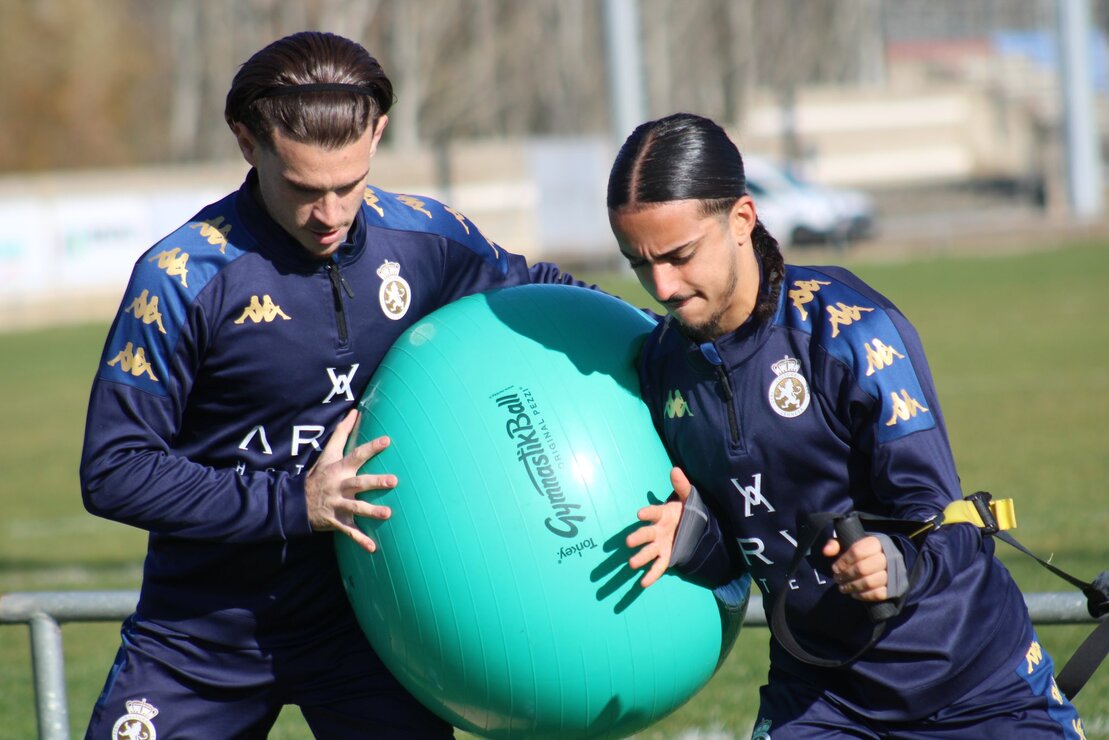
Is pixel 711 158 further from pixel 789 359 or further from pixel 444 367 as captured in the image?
pixel 444 367

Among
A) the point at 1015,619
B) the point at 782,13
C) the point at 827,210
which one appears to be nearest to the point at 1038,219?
the point at 827,210

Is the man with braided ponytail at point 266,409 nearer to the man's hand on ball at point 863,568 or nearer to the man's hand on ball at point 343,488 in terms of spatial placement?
the man's hand on ball at point 343,488

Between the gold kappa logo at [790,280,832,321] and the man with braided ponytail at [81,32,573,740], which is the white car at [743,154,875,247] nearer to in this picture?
the man with braided ponytail at [81,32,573,740]

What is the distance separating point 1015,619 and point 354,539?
1.58 meters

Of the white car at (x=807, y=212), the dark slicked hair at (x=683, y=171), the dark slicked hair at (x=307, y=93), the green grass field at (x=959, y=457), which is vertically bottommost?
the white car at (x=807, y=212)

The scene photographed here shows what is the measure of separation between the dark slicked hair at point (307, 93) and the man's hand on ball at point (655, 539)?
1.14 metres

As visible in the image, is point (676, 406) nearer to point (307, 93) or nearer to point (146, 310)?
point (307, 93)

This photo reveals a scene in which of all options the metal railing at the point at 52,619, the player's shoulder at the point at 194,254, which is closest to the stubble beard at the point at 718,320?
the player's shoulder at the point at 194,254

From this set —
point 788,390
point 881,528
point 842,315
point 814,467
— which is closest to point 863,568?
point 881,528

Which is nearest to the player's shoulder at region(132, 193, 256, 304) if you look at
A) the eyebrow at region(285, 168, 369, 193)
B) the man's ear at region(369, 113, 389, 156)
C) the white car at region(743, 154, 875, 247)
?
the eyebrow at region(285, 168, 369, 193)

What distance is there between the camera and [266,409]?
3674 millimetres

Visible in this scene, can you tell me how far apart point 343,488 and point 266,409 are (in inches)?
15.5

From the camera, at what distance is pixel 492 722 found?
3438 millimetres

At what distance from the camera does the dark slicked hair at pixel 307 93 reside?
3.35 meters
